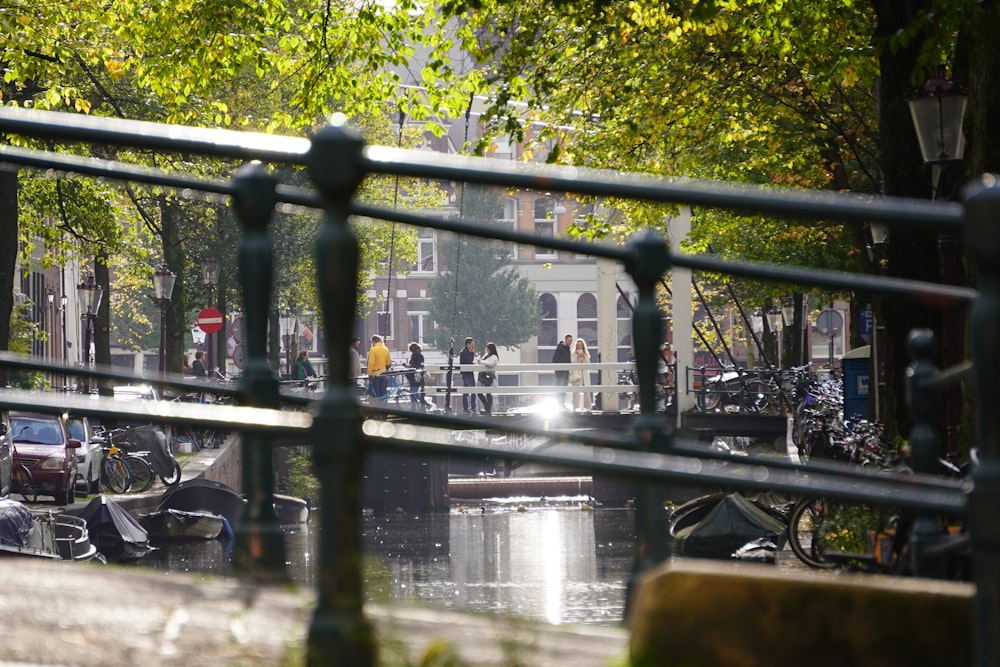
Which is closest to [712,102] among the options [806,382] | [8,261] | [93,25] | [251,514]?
[93,25]

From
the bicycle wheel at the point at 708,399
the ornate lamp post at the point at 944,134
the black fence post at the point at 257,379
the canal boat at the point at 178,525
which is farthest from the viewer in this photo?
the bicycle wheel at the point at 708,399

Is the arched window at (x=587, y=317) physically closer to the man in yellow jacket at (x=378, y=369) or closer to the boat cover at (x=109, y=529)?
the man in yellow jacket at (x=378, y=369)

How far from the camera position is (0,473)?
19.2 m

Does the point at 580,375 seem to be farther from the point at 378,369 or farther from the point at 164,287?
the point at 164,287

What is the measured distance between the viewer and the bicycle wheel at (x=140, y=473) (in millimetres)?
26938

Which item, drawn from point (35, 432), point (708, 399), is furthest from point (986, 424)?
point (708, 399)

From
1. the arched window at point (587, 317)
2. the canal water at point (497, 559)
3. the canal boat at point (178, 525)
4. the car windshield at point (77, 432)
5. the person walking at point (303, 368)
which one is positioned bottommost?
the canal water at point (497, 559)

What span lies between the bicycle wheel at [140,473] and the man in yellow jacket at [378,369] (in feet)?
24.5

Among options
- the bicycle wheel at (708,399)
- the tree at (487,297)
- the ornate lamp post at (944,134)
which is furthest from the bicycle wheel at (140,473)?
the tree at (487,297)

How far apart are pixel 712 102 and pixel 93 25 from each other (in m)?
7.63

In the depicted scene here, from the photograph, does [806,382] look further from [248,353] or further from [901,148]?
[248,353]

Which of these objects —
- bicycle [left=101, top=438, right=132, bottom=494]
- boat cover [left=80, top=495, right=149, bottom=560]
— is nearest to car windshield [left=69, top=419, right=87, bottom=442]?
bicycle [left=101, top=438, right=132, bottom=494]

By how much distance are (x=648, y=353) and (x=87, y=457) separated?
23.4 meters

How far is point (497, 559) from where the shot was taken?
1046 inches
